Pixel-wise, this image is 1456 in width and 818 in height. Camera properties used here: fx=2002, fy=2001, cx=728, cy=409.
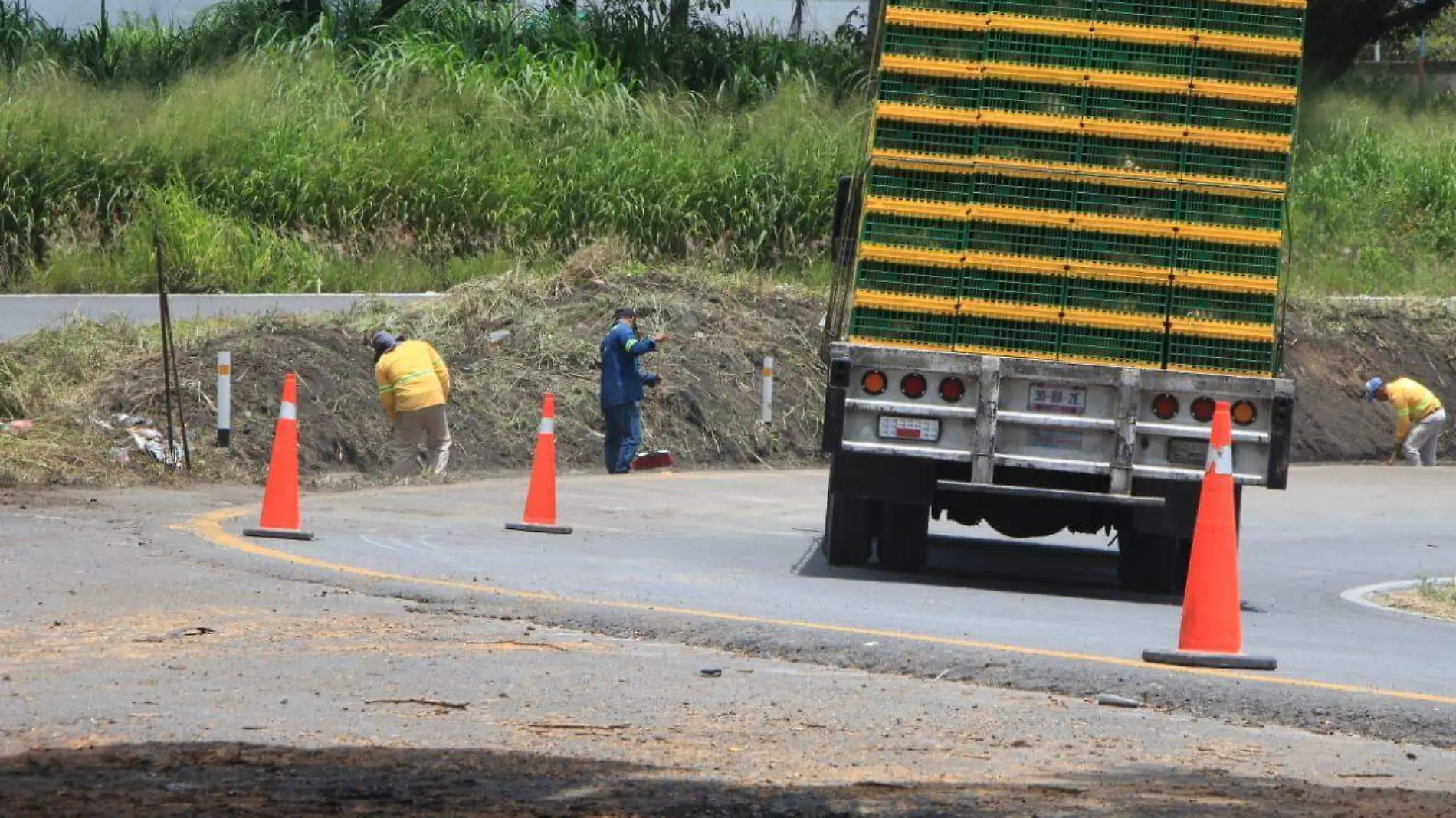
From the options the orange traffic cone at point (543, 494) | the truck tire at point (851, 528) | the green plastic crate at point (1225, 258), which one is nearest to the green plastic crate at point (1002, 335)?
the green plastic crate at point (1225, 258)

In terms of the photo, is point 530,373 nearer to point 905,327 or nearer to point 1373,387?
point 905,327

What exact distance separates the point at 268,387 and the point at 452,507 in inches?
172

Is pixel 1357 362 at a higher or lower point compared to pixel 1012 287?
lower

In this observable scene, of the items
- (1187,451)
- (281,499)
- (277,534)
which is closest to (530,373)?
(281,499)

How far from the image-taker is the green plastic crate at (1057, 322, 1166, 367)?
11.8 meters

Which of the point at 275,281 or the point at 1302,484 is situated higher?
the point at 275,281

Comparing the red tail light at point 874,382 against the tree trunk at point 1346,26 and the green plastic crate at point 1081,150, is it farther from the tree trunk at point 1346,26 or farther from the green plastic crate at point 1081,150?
the tree trunk at point 1346,26

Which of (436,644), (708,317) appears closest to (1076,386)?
(436,644)

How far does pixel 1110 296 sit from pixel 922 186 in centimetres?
129

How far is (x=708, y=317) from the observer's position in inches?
979

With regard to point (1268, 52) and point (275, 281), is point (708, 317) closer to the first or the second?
point (275, 281)

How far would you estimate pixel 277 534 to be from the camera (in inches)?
486

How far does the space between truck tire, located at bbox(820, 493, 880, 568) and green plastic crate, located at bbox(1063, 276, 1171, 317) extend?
5.92 ft

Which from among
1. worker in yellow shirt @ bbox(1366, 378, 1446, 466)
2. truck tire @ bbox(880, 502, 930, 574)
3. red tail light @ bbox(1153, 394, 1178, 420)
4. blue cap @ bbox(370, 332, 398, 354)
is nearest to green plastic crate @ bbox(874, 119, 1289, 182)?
red tail light @ bbox(1153, 394, 1178, 420)
